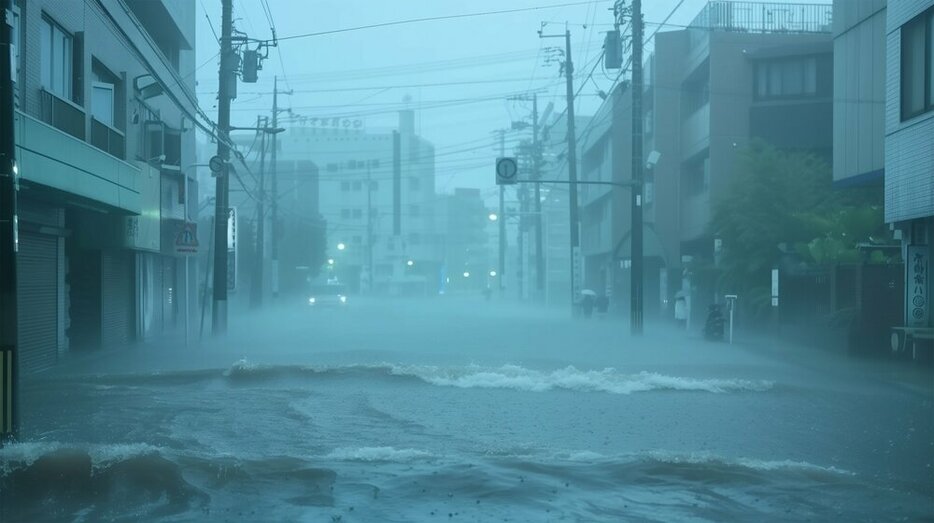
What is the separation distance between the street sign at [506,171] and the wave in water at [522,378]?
12172mm

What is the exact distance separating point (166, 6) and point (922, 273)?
22.4 meters

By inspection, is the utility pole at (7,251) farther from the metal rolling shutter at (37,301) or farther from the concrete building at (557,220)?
the concrete building at (557,220)

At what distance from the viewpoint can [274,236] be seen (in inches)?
2222

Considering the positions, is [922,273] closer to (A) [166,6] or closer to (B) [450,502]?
(B) [450,502]

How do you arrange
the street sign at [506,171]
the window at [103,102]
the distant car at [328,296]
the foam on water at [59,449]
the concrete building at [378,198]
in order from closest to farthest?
the foam on water at [59,449]
the window at [103,102]
the street sign at [506,171]
the distant car at [328,296]
the concrete building at [378,198]

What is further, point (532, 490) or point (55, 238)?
point (55, 238)

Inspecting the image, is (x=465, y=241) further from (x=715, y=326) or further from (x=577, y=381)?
(x=577, y=381)

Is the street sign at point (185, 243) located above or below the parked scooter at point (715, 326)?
above

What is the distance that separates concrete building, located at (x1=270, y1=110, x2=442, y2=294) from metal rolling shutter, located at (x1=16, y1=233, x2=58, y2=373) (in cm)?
7963

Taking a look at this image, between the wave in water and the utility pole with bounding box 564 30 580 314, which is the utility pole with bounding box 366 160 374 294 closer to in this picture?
the utility pole with bounding box 564 30 580 314

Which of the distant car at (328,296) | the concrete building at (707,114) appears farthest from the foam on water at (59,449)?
the distant car at (328,296)

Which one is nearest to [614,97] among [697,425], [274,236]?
[274,236]

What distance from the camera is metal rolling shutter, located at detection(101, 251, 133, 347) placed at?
27.2 metres

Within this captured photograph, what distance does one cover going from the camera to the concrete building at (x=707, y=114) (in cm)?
Answer: 3884
